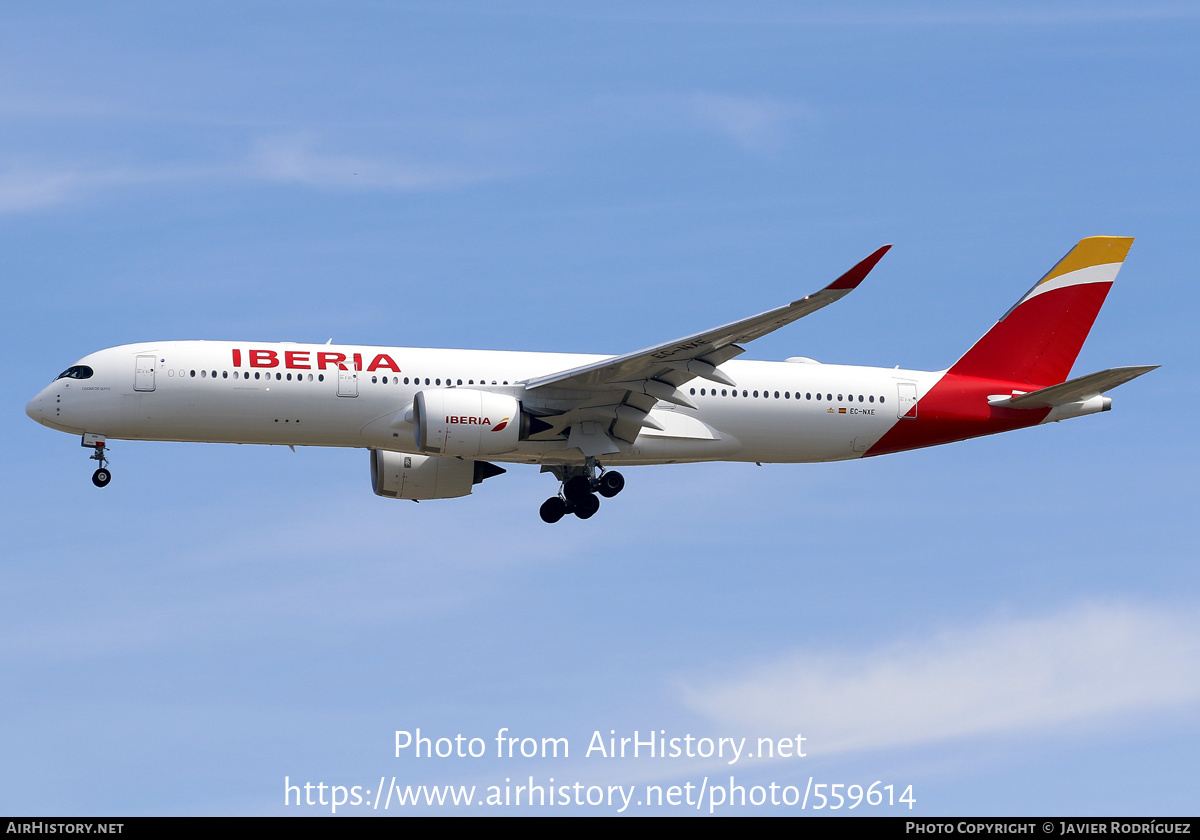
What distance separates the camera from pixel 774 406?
37.7 m

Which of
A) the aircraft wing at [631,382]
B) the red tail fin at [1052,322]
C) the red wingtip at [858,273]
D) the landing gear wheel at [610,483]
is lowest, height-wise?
the landing gear wheel at [610,483]

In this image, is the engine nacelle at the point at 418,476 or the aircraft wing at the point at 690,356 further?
the engine nacelle at the point at 418,476

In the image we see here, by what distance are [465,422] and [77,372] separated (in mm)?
9116

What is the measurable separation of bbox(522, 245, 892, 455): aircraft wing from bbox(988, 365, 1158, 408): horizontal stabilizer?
25.5 feet

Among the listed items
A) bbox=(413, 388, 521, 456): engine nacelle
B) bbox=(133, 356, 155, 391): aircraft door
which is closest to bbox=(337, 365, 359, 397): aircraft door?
bbox=(413, 388, 521, 456): engine nacelle

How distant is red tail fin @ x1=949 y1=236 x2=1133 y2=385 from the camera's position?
133ft

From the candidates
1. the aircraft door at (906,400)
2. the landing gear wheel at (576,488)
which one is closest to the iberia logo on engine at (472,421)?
the landing gear wheel at (576,488)

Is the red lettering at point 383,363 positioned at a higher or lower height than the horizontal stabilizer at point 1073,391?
higher

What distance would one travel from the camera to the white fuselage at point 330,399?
115ft

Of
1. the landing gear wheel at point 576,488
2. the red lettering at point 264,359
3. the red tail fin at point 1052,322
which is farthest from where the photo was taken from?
the red tail fin at point 1052,322

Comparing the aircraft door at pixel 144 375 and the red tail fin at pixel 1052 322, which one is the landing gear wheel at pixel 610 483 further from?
the aircraft door at pixel 144 375

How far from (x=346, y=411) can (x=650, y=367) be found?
276 inches

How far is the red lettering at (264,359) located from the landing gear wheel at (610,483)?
813 cm

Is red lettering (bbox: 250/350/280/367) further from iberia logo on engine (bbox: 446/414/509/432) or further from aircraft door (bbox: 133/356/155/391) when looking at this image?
iberia logo on engine (bbox: 446/414/509/432)
